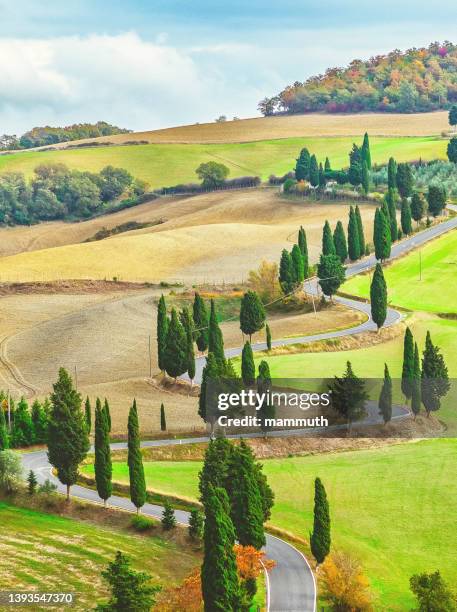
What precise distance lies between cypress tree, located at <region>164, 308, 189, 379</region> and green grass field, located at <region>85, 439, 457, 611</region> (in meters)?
23.8

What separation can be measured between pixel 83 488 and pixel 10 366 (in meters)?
39.6

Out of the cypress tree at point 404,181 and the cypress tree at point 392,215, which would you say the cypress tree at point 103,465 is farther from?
the cypress tree at point 404,181

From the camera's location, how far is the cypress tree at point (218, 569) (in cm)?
5772

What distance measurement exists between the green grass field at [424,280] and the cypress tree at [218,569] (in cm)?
8578

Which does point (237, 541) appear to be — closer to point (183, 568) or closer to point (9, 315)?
point (183, 568)

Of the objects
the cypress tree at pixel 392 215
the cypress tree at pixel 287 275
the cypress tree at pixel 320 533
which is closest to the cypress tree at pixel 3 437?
the cypress tree at pixel 320 533

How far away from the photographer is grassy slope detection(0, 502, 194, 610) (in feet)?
212

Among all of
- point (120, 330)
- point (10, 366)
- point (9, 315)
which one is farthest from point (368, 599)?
point (9, 315)

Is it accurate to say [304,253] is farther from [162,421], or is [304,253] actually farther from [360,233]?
[162,421]

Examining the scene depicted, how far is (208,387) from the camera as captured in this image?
340 feet

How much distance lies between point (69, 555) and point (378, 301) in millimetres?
67314

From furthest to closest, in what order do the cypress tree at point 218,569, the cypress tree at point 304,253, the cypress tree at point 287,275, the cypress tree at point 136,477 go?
the cypress tree at point 304,253, the cypress tree at point 287,275, the cypress tree at point 136,477, the cypress tree at point 218,569

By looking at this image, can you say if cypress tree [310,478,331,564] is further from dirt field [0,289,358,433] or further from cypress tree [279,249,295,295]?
cypress tree [279,249,295,295]

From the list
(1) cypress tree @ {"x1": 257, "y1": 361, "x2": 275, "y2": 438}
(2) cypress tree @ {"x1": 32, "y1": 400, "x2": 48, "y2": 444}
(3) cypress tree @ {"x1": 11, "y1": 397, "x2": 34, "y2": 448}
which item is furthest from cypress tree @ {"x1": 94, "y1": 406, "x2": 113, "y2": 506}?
(1) cypress tree @ {"x1": 257, "y1": 361, "x2": 275, "y2": 438}
